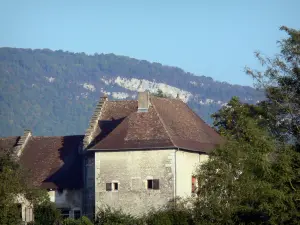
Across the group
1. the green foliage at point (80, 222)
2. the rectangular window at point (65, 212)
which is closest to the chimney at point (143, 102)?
the rectangular window at point (65, 212)

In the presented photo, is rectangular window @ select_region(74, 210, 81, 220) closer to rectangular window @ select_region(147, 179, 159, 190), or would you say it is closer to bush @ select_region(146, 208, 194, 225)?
rectangular window @ select_region(147, 179, 159, 190)

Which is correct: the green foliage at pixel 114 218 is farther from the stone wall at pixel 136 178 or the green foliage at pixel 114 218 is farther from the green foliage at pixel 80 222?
the stone wall at pixel 136 178

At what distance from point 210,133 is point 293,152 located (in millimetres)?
17006

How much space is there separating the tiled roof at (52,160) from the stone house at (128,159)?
66 millimetres

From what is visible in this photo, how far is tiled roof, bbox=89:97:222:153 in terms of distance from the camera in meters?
60.8

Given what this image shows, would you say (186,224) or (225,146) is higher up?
(225,146)

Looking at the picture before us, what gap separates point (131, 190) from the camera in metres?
60.5

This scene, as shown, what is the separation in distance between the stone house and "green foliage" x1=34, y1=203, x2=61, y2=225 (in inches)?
98.1

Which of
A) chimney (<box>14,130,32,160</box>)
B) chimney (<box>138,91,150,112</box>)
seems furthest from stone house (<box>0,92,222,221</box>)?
chimney (<box>14,130,32,160</box>)

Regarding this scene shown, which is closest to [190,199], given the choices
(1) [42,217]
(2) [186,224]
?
(2) [186,224]

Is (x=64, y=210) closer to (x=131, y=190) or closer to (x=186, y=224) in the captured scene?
(x=131, y=190)

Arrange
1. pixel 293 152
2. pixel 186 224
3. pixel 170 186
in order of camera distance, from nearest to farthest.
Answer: pixel 293 152
pixel 186 224
pixel 170 186

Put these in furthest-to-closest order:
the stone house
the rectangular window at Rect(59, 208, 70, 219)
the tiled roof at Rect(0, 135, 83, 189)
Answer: the tiled roof at Rect(0, 135, 83, 189), the rectangular window at Rect(59, 208, 70, 219), the stone house

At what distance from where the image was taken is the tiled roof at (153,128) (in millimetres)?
60781
